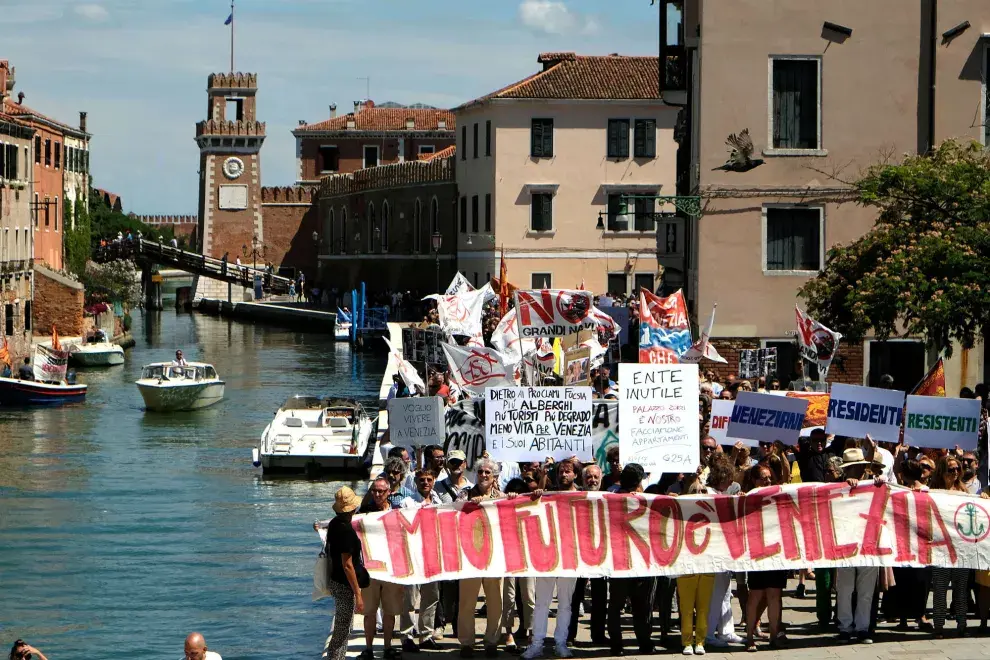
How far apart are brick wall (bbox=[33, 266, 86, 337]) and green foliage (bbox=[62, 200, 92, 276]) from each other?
35.2 feet

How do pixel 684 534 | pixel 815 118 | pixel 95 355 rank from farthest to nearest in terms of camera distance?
pixel 95 355
pixel 815 118
pixel 684 534

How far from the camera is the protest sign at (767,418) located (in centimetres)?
1507

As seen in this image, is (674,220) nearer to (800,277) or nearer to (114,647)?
(800,277)

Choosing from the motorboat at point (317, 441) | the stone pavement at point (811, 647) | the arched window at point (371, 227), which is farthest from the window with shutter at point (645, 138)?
the stone pavement at point (811, 647)

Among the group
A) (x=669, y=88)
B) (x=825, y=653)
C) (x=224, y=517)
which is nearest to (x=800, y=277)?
(x=669, y=88)

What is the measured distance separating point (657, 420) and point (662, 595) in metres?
1.78

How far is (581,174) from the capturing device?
6016 cm

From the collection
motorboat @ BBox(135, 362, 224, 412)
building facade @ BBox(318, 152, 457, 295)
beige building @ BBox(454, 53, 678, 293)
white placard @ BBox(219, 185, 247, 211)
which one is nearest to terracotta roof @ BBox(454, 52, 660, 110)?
beige building @ BBox(454, 53, 678, 293)

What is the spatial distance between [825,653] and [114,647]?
9494 mm

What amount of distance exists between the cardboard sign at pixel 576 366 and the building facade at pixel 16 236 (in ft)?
112

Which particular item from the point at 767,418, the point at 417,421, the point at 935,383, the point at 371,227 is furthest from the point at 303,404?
the point at 371,227

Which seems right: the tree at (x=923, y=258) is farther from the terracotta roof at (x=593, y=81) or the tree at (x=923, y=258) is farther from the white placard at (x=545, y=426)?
the terracotta roof at (x=593, y=81)

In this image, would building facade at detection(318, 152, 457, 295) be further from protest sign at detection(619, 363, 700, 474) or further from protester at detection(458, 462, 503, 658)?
protester at detection(458, 462, 503, 658)

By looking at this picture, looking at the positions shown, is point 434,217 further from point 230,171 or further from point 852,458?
point 852,458
